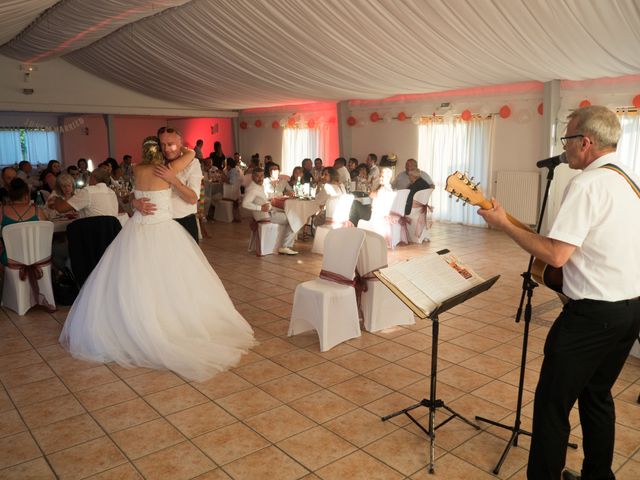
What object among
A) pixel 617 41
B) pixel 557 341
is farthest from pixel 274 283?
pixel 617 41

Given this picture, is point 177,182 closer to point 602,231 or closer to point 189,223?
point 189,223

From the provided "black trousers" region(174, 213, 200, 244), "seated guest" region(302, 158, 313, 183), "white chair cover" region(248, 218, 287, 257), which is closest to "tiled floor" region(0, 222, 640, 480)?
"black trousers" region(174, 213, 200, 244)

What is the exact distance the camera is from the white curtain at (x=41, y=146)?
59.1ft

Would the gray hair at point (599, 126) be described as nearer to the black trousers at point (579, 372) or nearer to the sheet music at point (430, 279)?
the black trousers at point (579, 372)

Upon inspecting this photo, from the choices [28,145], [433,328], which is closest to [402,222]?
[433,328]

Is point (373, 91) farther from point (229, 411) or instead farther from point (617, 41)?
point (229, 411)

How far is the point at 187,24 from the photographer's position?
9.80 meters

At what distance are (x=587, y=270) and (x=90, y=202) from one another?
5.04 meters

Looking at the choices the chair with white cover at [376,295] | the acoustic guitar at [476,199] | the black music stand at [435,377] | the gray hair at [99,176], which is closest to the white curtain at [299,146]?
the gray hair at [99,176]

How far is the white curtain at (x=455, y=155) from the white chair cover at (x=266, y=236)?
4.17m

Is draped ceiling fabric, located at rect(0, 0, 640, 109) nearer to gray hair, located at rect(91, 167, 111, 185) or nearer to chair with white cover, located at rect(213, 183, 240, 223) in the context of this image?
chair with white cover, located at rect(213, 183, 240, 223)

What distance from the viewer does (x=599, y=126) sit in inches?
83.0

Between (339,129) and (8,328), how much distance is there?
9.97 m

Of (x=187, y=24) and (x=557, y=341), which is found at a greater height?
(x=187, y=24)
